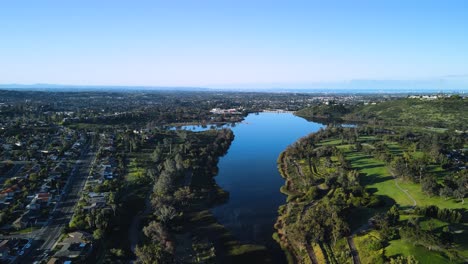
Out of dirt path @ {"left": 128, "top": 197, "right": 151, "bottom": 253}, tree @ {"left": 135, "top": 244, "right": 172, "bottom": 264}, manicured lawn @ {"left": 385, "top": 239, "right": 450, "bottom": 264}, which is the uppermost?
tree @ {"left": 135, "top": 244, "right": 172, "bottom": 264}

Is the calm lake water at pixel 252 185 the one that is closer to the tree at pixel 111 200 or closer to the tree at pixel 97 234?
the tree at pixel 111 200

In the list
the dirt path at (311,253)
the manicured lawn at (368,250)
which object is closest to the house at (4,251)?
the dirt path at (311,253)

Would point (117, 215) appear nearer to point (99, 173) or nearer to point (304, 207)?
point (99, 173)

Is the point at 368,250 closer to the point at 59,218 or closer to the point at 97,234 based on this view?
the point at 97,234

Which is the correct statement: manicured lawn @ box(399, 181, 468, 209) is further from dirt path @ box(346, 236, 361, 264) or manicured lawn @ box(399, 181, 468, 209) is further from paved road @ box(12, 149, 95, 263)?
paved road @ box(12, 149, 95, 263)

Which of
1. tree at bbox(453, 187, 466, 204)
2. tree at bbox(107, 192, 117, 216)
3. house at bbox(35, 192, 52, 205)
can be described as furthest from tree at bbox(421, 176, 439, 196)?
house at bbox(35, 192, 52, 205)

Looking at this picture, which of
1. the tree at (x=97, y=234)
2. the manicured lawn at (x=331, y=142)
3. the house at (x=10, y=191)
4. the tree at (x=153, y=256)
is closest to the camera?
the tree at (x=153, y=256)
